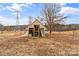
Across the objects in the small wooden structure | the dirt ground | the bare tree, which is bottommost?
the dirt ground

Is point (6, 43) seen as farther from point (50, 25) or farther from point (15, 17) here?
point (50, 25)

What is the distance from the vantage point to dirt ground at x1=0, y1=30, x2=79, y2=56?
193 cm

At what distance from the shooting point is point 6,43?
1949 mm

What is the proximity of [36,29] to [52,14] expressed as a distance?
0.65ft

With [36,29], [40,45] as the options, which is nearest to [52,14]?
[36,29]

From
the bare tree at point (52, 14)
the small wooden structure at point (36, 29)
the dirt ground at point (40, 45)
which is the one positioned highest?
the bare tree at point (52, 14)

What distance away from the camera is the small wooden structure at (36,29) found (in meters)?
1.94

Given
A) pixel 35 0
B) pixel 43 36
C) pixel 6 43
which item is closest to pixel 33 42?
pixel 43 36

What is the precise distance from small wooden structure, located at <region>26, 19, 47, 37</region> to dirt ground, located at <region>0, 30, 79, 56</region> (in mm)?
38

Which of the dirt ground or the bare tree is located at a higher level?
the bare tree

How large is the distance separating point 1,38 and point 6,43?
6 centimetres

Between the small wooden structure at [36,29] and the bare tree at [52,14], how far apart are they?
0.22ft

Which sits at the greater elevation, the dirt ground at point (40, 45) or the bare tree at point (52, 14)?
the bare tree at point (52, 14)

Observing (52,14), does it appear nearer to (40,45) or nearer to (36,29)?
(36,29)
